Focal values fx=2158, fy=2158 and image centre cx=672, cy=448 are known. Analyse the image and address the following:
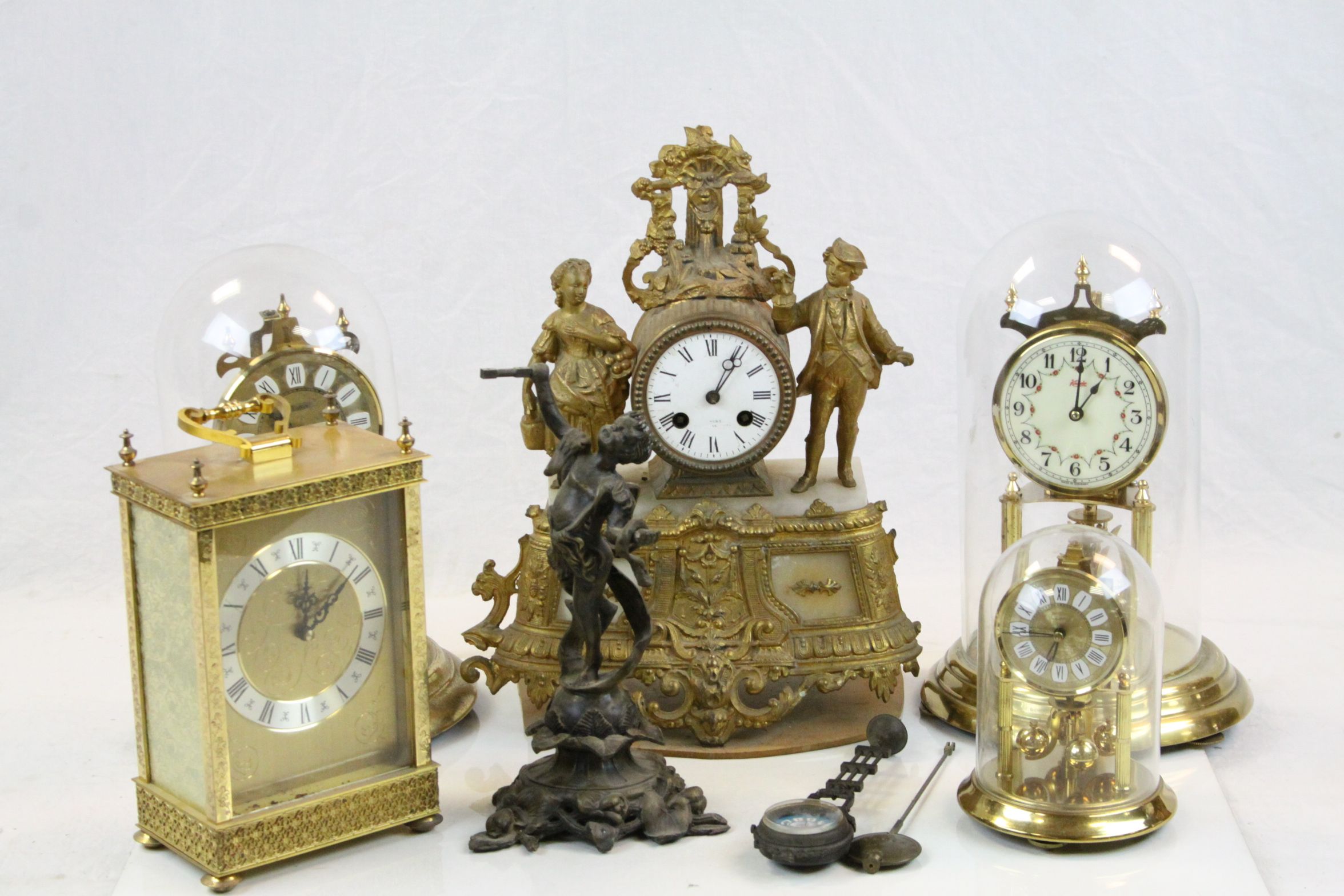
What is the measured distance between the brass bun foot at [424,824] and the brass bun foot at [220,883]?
1.45ft

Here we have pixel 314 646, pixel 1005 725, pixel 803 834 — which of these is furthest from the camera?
pixel 1005 725

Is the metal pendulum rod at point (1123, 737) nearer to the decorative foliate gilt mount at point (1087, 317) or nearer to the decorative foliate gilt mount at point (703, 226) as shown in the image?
the decorative foliate gilt mount at point (1087, 317)

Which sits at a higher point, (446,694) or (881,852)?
(446,694)

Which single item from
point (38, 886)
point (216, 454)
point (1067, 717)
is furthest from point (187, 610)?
point (1067, 717)

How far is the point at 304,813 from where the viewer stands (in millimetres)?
4918

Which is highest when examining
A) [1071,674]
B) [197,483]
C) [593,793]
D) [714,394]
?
[714,394]

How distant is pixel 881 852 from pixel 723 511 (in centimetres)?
110

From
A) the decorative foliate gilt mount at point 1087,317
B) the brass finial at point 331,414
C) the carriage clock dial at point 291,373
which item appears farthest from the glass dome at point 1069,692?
the carriage clock dial at point 291,373

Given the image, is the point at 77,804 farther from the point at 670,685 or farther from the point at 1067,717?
the point at 1067,717

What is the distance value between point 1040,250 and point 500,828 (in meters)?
2.08

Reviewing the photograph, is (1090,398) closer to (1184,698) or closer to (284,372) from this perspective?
(1184,698)

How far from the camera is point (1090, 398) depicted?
5.51m

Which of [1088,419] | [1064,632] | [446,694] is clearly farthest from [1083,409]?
[446,694]

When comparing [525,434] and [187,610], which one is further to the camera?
[525,434]
